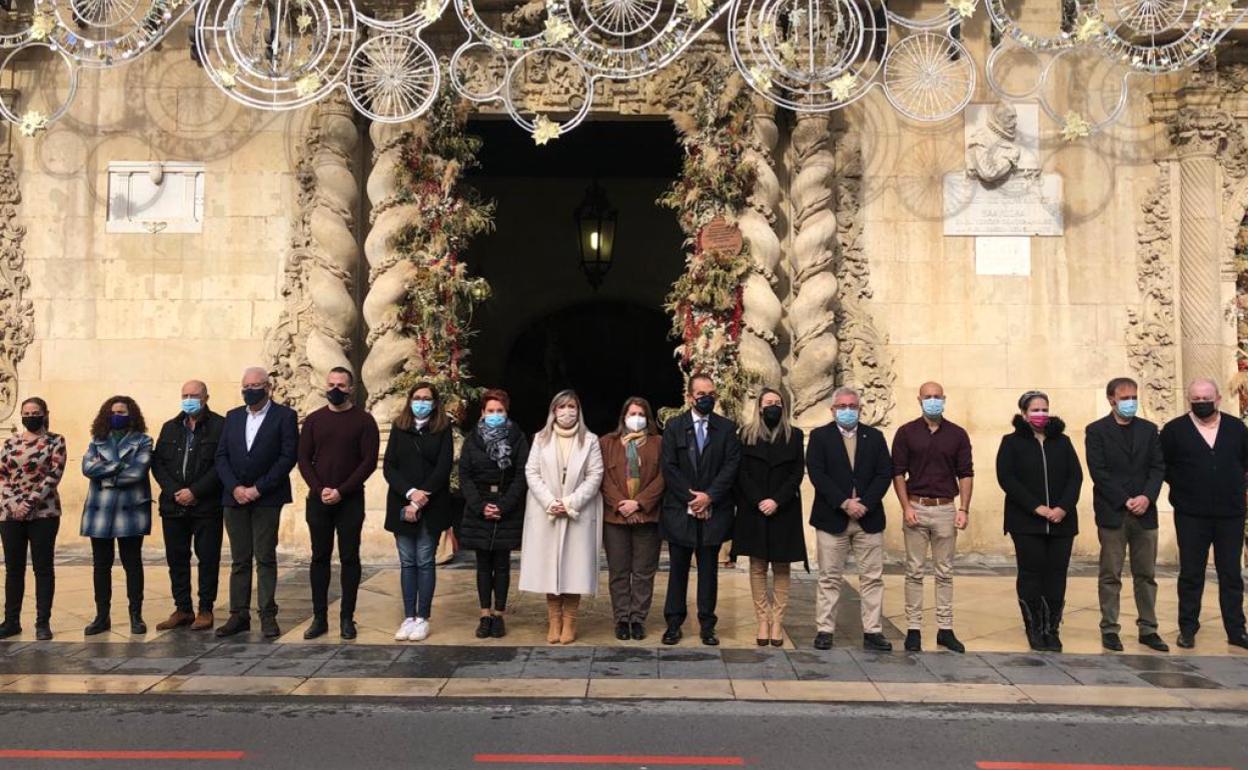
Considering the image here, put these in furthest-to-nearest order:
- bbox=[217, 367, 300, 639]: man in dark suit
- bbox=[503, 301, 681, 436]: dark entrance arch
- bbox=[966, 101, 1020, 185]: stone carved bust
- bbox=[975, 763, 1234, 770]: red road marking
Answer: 1. bbox=[503, 301, 681, 436]: dark entrance arch
2. bbox=[966, 101, 1020, 185]: stone carved bust
3. bbox=[217, 367, 300, 639]: man in dark suit
4. bbox=[975, 763, 1234, 770]: red road marking

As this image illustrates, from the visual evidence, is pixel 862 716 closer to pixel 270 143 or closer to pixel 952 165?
pixel 952 165

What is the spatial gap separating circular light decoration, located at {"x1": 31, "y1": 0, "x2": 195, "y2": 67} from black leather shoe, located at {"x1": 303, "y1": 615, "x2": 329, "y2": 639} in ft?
19.7

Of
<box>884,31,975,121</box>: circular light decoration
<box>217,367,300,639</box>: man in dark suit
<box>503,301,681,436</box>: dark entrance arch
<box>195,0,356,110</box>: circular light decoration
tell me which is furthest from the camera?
<box>503,301,681,436</box>: dark entrance arch

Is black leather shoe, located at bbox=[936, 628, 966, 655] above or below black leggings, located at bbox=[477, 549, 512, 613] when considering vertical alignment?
below

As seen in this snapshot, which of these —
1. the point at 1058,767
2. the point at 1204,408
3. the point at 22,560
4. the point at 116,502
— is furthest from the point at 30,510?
the point at 1204,408

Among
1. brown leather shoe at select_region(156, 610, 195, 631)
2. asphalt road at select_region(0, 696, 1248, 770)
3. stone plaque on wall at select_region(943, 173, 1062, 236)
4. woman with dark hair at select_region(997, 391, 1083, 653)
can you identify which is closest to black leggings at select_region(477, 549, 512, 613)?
asphalt road at select_region(0, 696, 1248, 770)

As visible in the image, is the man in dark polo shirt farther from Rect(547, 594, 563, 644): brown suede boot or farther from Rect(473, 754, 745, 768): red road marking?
Rect(473, 754, 745, 768): red road marking

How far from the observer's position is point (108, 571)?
782cm

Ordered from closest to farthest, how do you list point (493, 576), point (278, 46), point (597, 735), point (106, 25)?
point (597, 735)
point (493, 576)
point (106, 25)
point (278, 46)

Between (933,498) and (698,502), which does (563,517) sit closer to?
(698,502)

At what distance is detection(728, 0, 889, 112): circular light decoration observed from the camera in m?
10.2

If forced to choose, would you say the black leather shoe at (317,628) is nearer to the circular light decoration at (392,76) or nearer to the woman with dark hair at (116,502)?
A: the woman with dark hair at (116,502)

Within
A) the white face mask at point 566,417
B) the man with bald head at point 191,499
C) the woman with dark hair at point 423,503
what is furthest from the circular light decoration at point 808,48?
the man with bald head at point 191,499

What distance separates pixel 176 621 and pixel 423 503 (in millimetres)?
2211
